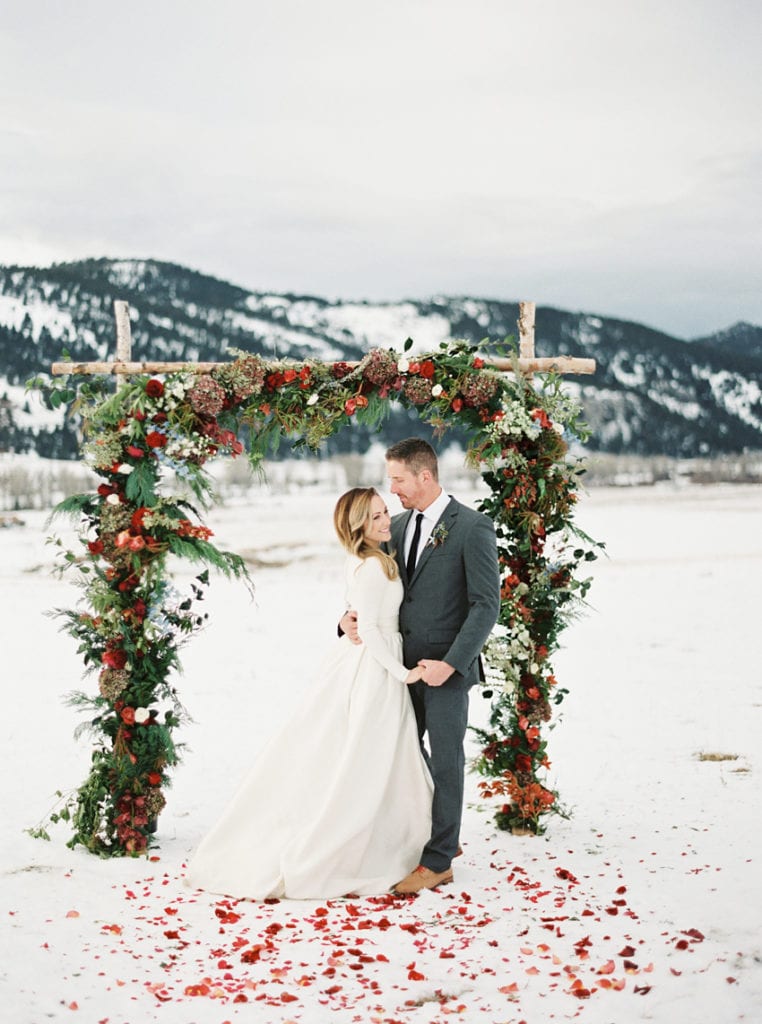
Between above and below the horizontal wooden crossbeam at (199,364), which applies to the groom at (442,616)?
below

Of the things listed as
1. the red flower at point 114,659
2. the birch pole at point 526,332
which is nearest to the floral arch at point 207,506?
the red flower at point 114,659

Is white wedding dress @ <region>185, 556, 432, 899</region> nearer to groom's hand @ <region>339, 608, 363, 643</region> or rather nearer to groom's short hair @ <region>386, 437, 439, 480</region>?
groom's hand @ <region>339, 608, 363, 643</region>

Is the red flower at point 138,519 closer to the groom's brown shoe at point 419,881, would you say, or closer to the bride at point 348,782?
the bride at point 348,782

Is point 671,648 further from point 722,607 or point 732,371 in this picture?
point 732,371

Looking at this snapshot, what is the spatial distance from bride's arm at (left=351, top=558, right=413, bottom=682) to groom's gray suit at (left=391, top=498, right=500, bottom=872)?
167 mm

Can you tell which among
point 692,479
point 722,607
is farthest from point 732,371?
point 722,607

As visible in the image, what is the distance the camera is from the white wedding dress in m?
5.59

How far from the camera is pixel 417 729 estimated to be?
594 cm

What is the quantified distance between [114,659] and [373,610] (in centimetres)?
193

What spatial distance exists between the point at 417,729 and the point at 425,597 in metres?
0.79

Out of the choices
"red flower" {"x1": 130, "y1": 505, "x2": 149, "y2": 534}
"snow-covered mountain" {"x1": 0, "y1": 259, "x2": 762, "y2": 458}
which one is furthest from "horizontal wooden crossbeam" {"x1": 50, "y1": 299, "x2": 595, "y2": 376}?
"snow-covered mountain" {"x1": 0, "y1": 259, "x2": 762, "y2": 458}

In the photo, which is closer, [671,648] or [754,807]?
[754,807]

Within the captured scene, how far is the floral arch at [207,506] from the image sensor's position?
6500mm

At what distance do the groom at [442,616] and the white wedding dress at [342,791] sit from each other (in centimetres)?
12
